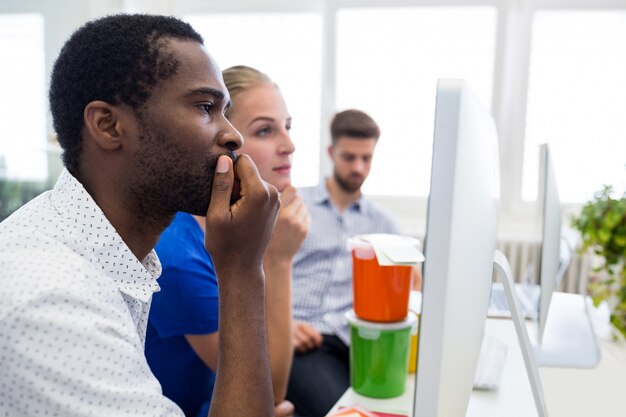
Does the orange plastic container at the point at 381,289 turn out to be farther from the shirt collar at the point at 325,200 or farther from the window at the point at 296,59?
the window at the point at 296,59

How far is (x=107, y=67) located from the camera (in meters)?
0.72

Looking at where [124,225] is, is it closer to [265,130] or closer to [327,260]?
[265,130]

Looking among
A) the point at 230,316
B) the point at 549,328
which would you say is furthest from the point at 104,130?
the point at 549,328

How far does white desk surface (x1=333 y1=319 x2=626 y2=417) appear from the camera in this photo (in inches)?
41.6

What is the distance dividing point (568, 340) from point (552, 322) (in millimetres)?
167

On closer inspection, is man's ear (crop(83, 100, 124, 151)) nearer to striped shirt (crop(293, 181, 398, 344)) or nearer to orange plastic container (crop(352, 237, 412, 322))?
orange plastic container (crop(352, 237, 412, 322))

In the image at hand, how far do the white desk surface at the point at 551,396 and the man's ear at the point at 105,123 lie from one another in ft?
2.21

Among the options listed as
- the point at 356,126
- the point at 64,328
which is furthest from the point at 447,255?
the point at 356,126

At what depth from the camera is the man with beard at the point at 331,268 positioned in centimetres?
169

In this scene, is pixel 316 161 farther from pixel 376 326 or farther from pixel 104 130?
pixel 104 130

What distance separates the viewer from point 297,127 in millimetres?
3510

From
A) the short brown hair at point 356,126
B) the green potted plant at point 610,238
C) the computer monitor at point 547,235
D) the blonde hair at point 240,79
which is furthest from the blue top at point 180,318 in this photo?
the short brown hair at point 356,126

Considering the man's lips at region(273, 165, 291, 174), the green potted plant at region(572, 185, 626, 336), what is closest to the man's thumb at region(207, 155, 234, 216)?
the man's lips at region(273, 165, 291, 174)

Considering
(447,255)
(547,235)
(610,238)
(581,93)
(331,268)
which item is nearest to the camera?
(447,255)
